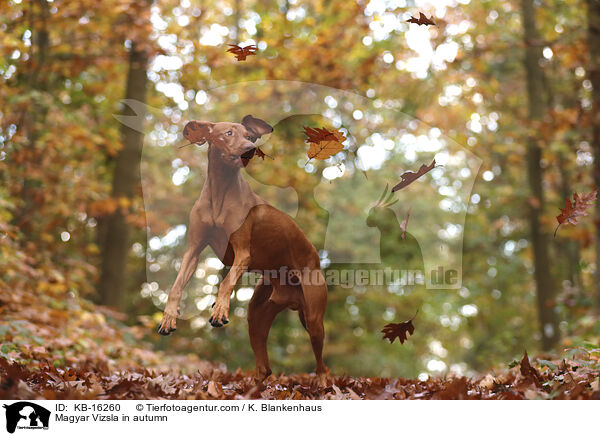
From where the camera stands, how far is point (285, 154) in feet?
24.5

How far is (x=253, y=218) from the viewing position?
3.77 m

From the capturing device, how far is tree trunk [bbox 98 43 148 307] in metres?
9.76

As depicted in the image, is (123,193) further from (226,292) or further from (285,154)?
(226,292)

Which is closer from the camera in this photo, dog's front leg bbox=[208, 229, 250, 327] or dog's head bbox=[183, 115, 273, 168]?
dog's front leg bbox=[208, 229, 250, 327]

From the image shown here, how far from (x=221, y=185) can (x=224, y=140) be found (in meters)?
0.31

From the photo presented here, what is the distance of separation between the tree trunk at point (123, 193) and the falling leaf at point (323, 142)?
6406 millimetres

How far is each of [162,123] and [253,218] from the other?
4862 mm

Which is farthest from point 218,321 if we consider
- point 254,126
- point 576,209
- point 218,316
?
point 576,209

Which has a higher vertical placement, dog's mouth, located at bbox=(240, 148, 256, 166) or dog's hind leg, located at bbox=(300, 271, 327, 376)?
dog's mouth, located at bbox=(240, 148, 256, 166)

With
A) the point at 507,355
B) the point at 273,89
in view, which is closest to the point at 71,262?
the point at 273,89

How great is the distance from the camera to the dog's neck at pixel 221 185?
146 inches
